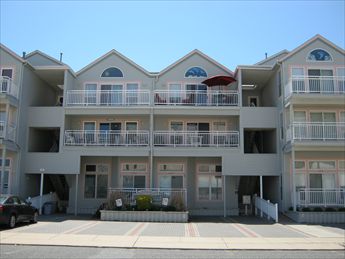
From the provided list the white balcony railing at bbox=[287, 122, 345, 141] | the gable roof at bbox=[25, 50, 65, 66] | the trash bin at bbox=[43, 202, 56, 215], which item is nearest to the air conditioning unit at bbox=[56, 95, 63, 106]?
the gable roof at bbox=[25, 50, 65, 66]

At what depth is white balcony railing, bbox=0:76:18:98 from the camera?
24.5 metres

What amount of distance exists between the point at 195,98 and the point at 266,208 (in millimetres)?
8473

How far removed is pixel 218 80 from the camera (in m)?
26.1

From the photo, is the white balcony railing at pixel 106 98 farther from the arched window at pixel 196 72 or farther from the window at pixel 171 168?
the window at pixel 171 168

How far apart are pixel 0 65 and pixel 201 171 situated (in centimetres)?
1479

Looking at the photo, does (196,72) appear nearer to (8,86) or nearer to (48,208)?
(8,86)

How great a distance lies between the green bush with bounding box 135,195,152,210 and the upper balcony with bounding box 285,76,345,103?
33.1ft

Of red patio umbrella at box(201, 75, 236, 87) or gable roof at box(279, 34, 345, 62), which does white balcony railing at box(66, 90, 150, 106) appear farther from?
gable roof at box(279, 34, 345, 62)

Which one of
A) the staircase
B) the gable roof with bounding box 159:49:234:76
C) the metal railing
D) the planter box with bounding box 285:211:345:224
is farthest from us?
the gable roof with bounding box 159:49:234:76

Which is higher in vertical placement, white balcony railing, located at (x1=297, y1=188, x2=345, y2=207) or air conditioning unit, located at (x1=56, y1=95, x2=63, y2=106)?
air conditioning unit, located at (x1=56, y1=95, x2=63, y2=106)

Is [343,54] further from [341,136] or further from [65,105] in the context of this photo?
[65,105]

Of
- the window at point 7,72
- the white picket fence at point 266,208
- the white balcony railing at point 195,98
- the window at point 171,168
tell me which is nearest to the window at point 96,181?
the window at point 171,168

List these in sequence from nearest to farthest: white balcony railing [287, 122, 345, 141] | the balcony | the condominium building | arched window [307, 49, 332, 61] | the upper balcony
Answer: white balcony railing [287, 122, 345, 141] → the upper balcony → the balcony → the condominium building → arched window [307, 49, 332, 61]

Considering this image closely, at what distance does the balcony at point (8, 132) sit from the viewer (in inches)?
936
